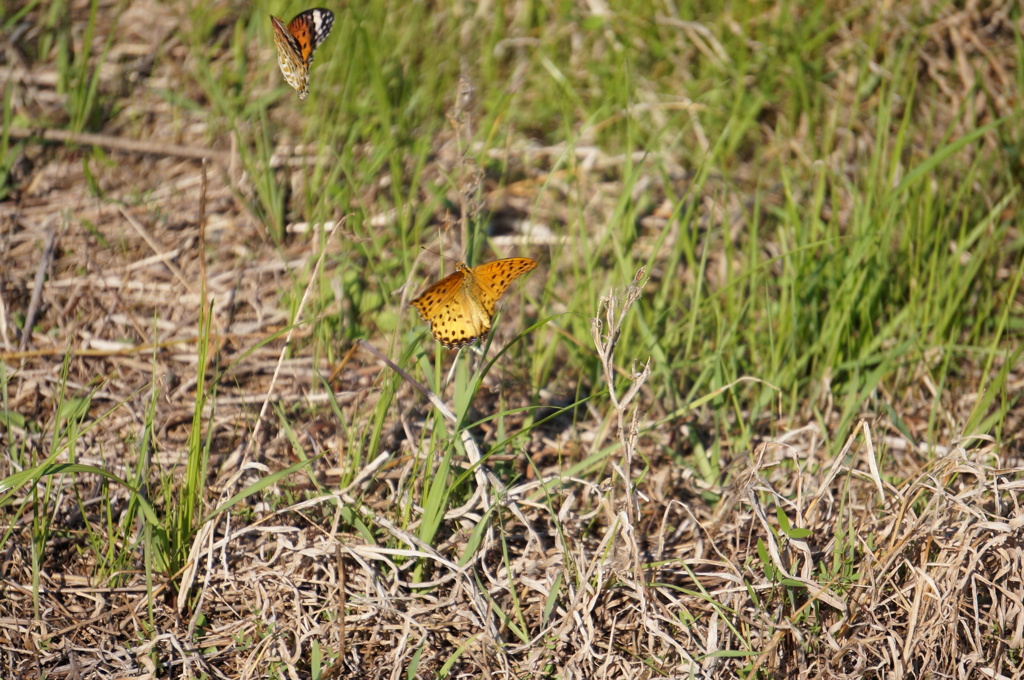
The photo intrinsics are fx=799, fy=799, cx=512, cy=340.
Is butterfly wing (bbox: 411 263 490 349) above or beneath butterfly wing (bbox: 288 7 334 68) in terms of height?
beneath

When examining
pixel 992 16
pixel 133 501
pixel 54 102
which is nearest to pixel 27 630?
pixel 133 501

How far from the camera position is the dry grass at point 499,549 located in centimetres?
215

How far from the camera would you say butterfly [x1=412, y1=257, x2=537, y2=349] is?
2.11m

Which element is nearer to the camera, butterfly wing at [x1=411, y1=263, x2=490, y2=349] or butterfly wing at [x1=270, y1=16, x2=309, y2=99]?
butterfly wing at [x1=270, y1=16, x2=309, y2=99]

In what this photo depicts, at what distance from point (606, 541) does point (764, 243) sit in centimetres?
187

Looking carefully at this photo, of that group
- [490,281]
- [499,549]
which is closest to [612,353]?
[490,281]

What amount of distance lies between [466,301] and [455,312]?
44 mm

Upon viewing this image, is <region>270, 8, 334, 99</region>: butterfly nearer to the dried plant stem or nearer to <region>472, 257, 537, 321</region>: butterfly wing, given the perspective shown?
<region>472, 257, 537, 321</region>: butterfly wing

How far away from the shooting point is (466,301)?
2170 mm

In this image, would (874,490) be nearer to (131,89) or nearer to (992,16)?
(992,16)

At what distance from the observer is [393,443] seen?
263 centimetres

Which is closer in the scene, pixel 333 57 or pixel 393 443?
pixel 393 443

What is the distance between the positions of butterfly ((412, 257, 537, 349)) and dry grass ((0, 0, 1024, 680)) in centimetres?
34

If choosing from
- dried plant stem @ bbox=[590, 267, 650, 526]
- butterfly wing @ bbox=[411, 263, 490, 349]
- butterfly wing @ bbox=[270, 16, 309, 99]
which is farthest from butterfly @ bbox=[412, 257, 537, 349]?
butterfly wing @ bbox=[270, 16, 309, 99]
